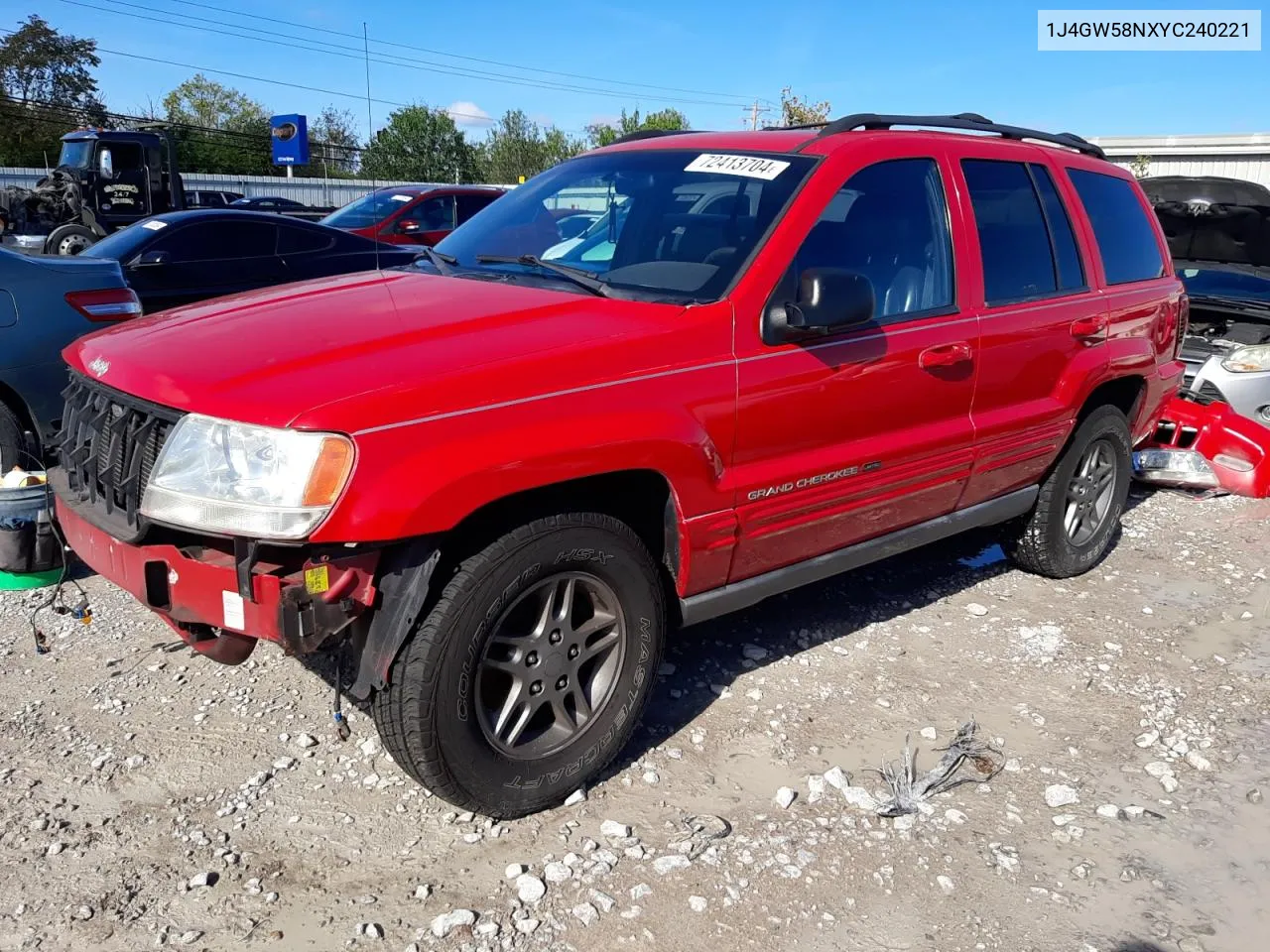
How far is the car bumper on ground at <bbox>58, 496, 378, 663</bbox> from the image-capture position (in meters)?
2.55

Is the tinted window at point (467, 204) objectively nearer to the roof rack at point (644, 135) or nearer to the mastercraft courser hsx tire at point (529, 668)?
the roof rack at point (644, 135)

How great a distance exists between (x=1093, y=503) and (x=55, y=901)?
466 cm

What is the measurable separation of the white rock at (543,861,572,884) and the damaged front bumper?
549cm

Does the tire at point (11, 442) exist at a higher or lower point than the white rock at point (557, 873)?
higher

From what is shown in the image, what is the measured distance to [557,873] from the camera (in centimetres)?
279

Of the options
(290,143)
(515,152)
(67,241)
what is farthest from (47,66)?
(290,143)

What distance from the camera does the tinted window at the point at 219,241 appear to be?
8344 mm

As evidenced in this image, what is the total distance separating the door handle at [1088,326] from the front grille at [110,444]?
3.59m

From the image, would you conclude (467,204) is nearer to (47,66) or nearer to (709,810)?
(709,810)

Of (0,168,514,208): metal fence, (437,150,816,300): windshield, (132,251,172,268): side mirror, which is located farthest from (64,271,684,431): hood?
(0,168,514,208): metal fence

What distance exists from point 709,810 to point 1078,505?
289cm

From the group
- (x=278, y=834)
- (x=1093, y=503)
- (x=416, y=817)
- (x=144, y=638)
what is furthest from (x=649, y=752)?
(x=1093, y=503)

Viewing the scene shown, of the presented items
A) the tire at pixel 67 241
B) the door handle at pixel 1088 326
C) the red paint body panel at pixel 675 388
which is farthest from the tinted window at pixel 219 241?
the door handle at pixel 1088 326

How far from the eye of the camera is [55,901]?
2609 millimetres
